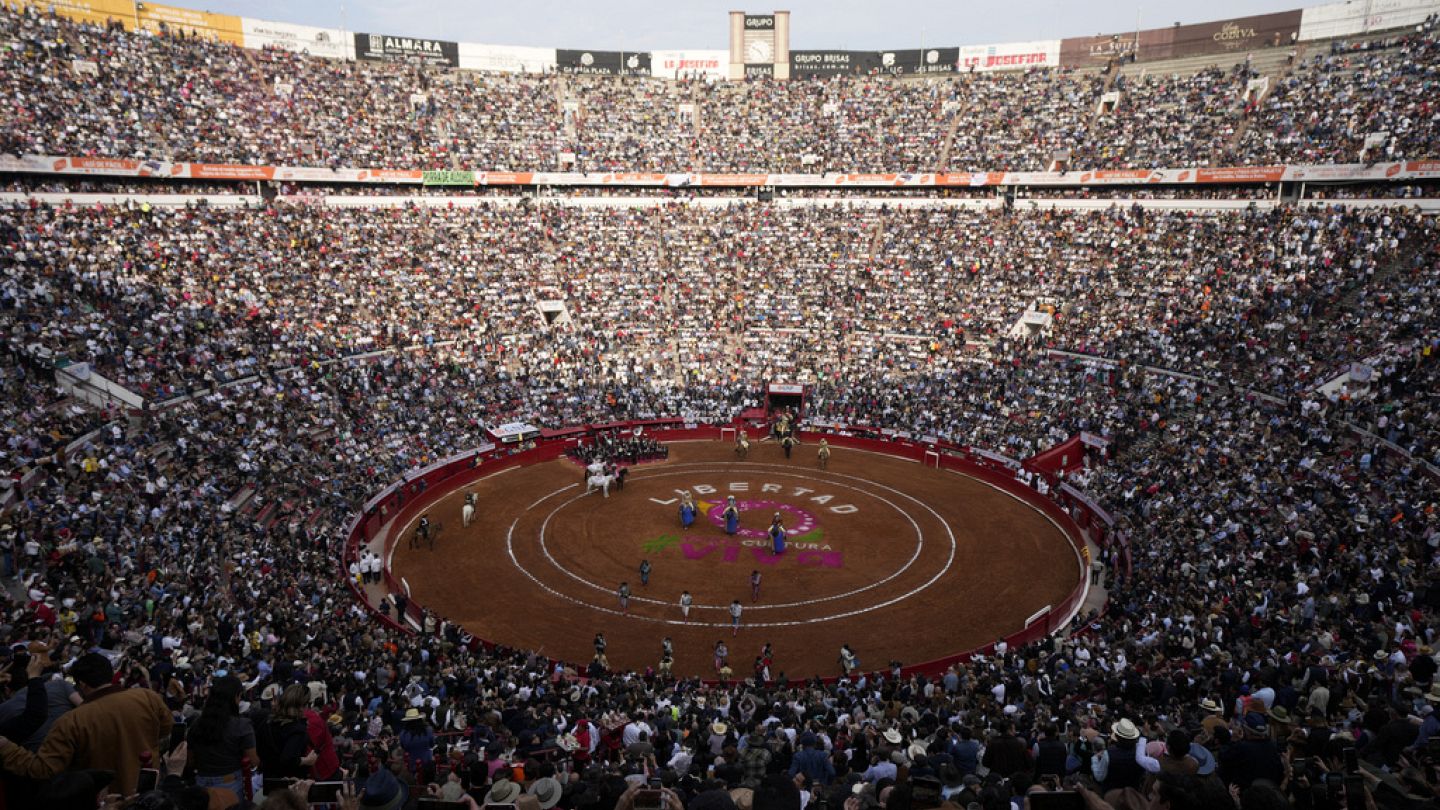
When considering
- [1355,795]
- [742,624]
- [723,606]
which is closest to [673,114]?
[723,606]

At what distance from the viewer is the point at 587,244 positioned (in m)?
61.2

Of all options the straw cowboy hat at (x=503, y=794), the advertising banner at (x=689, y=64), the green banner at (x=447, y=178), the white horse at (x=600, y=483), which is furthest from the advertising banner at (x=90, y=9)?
the straw cowboy hat at (x=503, y=794)

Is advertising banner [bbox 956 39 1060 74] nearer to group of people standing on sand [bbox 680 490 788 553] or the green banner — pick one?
the green banner

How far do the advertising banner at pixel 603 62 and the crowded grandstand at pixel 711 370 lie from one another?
0.76 metres

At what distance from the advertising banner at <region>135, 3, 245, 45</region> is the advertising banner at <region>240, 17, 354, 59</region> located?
0.84 m

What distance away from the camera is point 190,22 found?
61.4m

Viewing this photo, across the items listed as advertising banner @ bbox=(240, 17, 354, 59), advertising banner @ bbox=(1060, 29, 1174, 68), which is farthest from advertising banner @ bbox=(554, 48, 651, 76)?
advertising banner @ bbox=(1060, 29, 1174, 68)

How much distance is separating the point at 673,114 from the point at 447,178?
77.5 ft

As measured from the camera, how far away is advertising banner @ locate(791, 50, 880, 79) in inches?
3155

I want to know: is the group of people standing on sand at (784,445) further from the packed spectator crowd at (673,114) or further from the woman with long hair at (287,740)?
the woman with long hair at (287,740)

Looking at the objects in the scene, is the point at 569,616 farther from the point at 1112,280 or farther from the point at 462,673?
the point at 1112,280

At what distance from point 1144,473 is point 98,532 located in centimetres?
3658

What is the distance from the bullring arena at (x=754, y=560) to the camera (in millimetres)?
25641

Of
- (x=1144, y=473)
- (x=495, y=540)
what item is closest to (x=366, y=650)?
(x=495, y=540)
